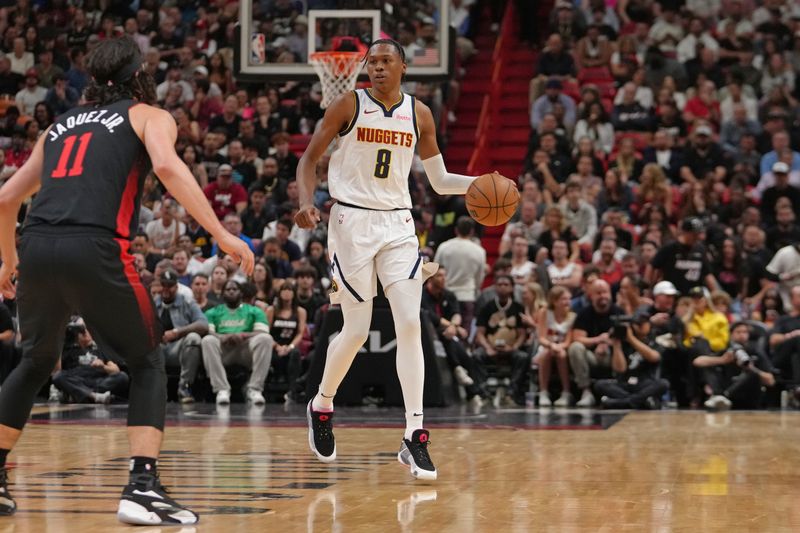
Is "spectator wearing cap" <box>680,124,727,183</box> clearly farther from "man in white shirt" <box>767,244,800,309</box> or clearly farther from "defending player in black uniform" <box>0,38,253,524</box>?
"defending player in black uniform" <box>0,38,253,524</box>

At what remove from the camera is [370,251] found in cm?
724

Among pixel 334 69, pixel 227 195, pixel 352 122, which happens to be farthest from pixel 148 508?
pixel 227 195

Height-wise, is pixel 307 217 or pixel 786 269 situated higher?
pixel 307 217

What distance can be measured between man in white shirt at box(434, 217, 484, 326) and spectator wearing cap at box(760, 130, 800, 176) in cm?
438

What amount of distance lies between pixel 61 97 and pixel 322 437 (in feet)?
46.3

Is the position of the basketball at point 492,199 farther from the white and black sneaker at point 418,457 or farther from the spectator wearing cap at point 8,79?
the spectator wearing cap at point 8,79

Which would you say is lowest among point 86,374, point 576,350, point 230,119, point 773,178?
point 86,374

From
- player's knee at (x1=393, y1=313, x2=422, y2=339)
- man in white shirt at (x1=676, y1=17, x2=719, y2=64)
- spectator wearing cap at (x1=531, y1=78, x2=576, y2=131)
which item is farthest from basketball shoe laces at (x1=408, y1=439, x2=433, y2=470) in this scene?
man in white shirt at (x1=676, y1=17, x2=719, y2=64)

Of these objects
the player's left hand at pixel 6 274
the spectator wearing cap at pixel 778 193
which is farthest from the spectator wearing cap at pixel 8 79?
the player's left hand at pixel 6 274

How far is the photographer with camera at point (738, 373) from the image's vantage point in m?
13.8

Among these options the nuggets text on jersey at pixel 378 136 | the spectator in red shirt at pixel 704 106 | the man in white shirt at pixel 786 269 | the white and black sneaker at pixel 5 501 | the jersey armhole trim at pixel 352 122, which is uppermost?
the spectator in red shirt at pixel 704 106

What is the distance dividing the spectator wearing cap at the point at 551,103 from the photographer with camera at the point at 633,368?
566 centimetres

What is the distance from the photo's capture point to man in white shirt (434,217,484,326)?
15.6m

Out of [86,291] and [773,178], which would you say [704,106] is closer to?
[773,178]
